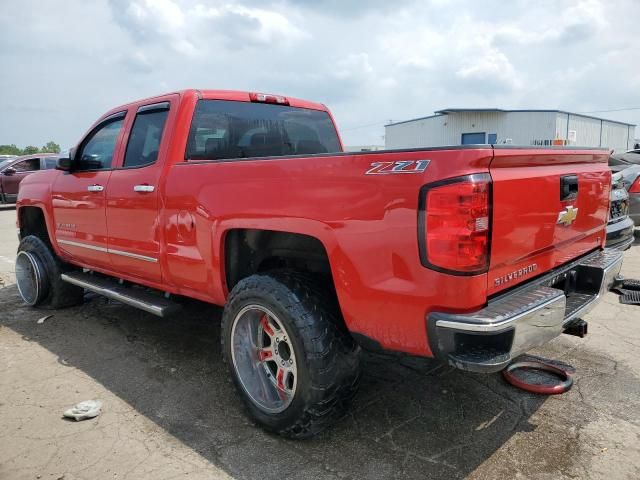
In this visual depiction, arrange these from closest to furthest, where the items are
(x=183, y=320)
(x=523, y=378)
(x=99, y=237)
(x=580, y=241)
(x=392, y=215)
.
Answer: (x=392, y=215) → (x=580, y=241) → (x=523, y=378) → (x=99, y=237) → (x=183, y=320)

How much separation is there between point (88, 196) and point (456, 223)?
11.5 feet

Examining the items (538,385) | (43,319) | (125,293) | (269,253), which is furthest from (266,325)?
(43,319)

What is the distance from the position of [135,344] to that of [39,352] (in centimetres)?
78

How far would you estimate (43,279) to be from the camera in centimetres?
524

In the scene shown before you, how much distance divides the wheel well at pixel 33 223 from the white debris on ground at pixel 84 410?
119 inches

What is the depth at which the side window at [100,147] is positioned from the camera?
171 inches

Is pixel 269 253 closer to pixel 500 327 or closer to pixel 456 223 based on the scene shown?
pixel 456 223

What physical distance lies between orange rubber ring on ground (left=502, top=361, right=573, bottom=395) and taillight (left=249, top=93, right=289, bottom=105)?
2.81 metres

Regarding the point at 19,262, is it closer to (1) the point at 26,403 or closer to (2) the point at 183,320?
(2) the point at 183,320

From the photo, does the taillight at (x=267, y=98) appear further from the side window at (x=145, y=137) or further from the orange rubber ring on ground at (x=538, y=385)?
the orange rubber ring on ground at (x=538, y=385)

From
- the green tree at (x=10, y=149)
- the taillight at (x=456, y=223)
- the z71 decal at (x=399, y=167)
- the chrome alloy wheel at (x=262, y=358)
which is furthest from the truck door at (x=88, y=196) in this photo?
the green tree at (x=10, y=149)

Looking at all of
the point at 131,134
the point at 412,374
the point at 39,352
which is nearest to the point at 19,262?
the point at 39,352

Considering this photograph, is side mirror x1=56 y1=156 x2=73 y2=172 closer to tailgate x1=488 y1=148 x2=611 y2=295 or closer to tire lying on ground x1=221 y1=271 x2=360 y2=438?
tire lying on ground x1=221 y1=271 x2=360 y2=438

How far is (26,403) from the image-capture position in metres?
3.29
